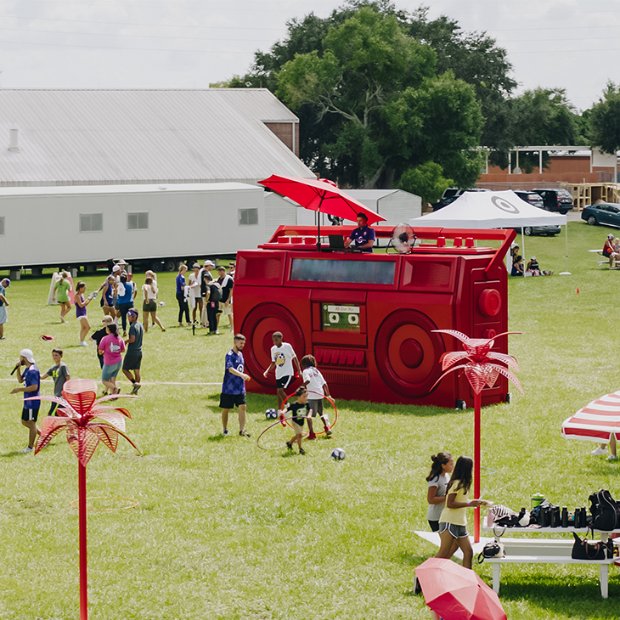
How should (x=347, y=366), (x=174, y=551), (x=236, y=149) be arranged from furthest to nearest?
(x=236, y=149) → (x=347, y=366) → (x=174, y=551)

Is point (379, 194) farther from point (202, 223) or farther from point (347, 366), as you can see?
point (347, 366)

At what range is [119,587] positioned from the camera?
11867 mm

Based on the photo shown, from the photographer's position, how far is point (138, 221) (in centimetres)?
4681

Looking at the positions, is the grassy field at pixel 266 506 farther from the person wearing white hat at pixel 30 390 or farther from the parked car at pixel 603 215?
the parked car at pixel 603 215

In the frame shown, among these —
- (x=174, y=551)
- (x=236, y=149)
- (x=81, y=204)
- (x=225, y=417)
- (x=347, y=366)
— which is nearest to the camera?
(x=174, y=551)

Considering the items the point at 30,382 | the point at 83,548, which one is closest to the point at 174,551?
the point at 83,548

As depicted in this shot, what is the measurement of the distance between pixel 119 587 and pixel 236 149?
155 ft

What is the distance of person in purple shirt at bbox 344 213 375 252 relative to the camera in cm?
2159

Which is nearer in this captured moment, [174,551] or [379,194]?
[174,551]

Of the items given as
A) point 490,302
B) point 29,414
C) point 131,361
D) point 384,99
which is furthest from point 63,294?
point 384,99

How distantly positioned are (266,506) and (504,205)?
27256mm

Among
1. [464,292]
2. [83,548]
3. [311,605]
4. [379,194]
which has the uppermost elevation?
[379,194]

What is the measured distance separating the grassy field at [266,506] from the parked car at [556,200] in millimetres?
42784

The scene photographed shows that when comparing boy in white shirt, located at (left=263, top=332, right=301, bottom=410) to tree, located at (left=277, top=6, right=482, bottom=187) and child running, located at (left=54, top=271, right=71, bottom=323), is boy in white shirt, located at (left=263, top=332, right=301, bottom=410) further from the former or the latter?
tree, located at (left=277, top=6, right=482, bottom=187)
